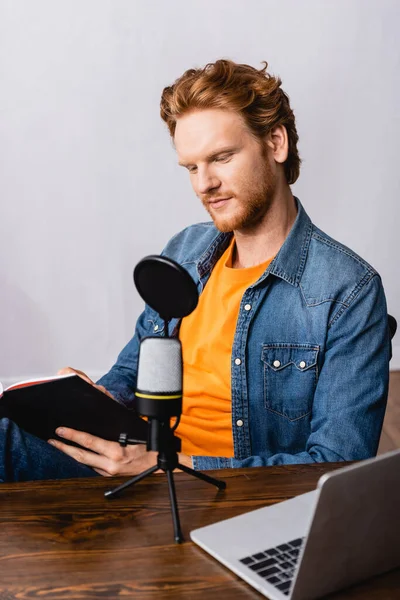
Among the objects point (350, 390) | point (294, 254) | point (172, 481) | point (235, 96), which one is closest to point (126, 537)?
point (172, 481)

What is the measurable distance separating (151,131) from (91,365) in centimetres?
119

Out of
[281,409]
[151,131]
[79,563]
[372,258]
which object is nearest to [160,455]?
[79,563]

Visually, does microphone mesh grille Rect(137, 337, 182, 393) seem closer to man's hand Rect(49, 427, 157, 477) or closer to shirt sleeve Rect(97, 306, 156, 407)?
man's hand Rect(49, 427, 157, 477)

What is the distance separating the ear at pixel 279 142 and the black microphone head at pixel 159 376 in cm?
99

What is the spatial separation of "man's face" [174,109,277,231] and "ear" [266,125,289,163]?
74 mm

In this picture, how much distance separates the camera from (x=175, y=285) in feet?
3.67

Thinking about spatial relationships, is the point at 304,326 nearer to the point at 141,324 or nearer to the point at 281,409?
the point at 281,409

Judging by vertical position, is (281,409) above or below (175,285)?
below

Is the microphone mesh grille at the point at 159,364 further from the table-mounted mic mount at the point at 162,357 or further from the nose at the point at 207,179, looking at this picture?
the nose at the point at 207,179

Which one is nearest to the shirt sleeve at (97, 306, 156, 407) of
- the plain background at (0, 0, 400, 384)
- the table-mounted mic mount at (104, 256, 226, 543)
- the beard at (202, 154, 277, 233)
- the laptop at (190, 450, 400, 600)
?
the beard at (202, 154, 277, 233)

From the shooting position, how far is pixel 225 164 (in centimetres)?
188

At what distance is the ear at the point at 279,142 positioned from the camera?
198 centimetres

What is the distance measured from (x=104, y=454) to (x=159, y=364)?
1.62 feet

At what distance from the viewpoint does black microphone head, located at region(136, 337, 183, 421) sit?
1.11 m
